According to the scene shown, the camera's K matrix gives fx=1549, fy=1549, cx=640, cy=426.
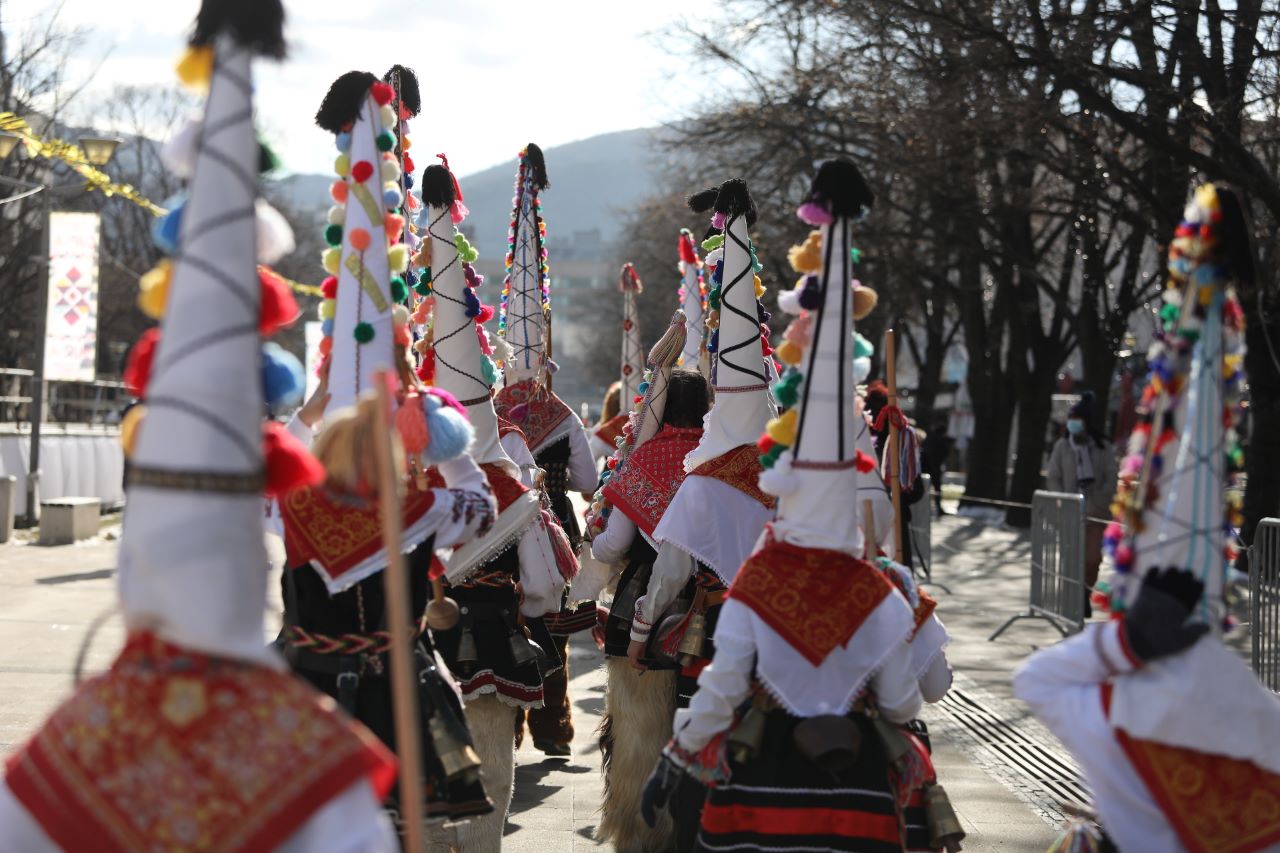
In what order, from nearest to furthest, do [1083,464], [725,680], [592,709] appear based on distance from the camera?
1. [725,680]
2. [592,709]
3. [1083,464]

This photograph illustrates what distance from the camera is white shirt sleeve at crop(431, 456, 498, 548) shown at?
452 cm

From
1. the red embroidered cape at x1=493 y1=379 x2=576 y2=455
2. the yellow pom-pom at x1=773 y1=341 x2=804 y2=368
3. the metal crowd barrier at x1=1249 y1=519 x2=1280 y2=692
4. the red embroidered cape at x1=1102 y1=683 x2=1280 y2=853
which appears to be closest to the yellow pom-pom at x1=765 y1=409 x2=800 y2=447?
the yellow pom-pom at x1=773 y1=341 x2=804 y2=368

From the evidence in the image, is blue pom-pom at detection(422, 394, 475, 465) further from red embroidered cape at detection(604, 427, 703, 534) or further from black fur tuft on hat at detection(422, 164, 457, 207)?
red embroidered cape at detection(604, 427, 703, 534)

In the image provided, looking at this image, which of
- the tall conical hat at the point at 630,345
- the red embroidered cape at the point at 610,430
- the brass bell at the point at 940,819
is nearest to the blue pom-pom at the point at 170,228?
the brass bell at the point at 940,819

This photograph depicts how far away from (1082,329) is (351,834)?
65.0 ft

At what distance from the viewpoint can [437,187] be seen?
254 inches

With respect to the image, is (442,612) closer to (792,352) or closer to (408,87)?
(792,352)

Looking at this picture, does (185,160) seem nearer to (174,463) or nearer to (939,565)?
(174,463)

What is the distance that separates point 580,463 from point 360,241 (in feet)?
15.1

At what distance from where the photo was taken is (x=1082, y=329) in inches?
843

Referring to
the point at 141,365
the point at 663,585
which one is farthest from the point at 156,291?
the point at 663,585

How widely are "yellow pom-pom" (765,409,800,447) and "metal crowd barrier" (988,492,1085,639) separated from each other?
8150 mm

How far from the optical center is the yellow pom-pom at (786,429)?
14.4 ft

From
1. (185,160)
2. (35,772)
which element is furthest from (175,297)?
(35,772)
